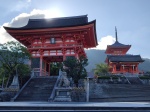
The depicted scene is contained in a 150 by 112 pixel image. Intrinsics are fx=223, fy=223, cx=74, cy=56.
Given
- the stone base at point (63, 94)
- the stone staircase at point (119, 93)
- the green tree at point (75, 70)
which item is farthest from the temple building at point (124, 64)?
the stone base at point (63, 94)

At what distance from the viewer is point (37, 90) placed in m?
21.4

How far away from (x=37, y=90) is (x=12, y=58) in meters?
5.17

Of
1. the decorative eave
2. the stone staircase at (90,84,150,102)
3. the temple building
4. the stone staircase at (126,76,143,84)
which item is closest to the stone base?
the stone staircase at (90,84,150,102)

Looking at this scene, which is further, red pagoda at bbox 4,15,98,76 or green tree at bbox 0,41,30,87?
red pagoda at bbox 4,15,98,76

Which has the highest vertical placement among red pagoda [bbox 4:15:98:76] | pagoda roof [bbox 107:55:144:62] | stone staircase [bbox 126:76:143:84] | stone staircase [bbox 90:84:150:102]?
red pagoda [bbox 4:15:98:76]

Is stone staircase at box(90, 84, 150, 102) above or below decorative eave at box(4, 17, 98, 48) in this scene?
below

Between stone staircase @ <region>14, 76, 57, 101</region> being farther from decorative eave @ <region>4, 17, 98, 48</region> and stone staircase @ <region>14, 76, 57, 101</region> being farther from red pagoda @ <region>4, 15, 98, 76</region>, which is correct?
decorative eave @ <region>4, 17, 98, 48</region>

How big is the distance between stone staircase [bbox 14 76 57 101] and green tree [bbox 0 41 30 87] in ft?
7.34

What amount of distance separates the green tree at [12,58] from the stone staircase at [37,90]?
2238mm

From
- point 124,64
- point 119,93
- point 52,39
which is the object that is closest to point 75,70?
point 119,93

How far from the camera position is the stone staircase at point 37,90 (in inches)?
766

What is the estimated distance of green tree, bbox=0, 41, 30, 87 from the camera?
24125 millimetres

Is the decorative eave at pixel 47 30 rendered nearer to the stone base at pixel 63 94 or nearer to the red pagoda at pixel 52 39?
the red pagoda at pixel 52 39

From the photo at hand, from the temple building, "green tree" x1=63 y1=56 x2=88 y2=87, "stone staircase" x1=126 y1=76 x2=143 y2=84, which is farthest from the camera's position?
the temple building
